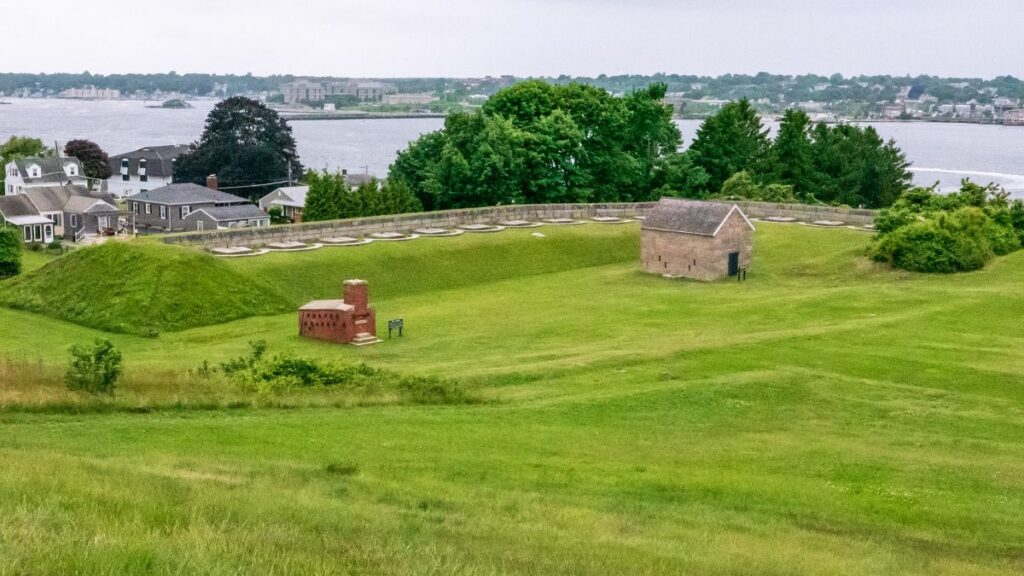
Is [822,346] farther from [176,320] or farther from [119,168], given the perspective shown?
[119,168]

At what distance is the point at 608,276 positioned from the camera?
54.3 m

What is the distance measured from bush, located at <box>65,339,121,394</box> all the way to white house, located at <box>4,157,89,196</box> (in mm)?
78007

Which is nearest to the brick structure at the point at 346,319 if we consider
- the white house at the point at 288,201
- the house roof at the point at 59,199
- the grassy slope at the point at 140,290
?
the grassy slope at the point at 140,290

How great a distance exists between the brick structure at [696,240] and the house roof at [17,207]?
5182 cm

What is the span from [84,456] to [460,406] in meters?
10.5

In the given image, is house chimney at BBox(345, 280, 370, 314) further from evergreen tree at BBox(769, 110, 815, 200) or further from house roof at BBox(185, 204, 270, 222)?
evergreen tree at BBox(769, 110, 815, 200)

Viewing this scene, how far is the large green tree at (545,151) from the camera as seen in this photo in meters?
72.6

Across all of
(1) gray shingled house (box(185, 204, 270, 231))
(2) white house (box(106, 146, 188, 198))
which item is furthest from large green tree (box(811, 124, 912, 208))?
(2) white house (box(106, 146, 188, 198))

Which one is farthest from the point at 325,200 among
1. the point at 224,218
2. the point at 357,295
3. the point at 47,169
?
the point at 47,169

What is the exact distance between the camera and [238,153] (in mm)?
102750

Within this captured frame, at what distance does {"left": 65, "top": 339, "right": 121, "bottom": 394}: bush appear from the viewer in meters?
25.4

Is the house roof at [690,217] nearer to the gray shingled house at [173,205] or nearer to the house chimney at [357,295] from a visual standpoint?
the house chimney at [357,295]

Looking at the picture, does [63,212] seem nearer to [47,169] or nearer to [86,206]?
[86,206]

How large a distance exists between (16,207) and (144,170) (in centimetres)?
4337
